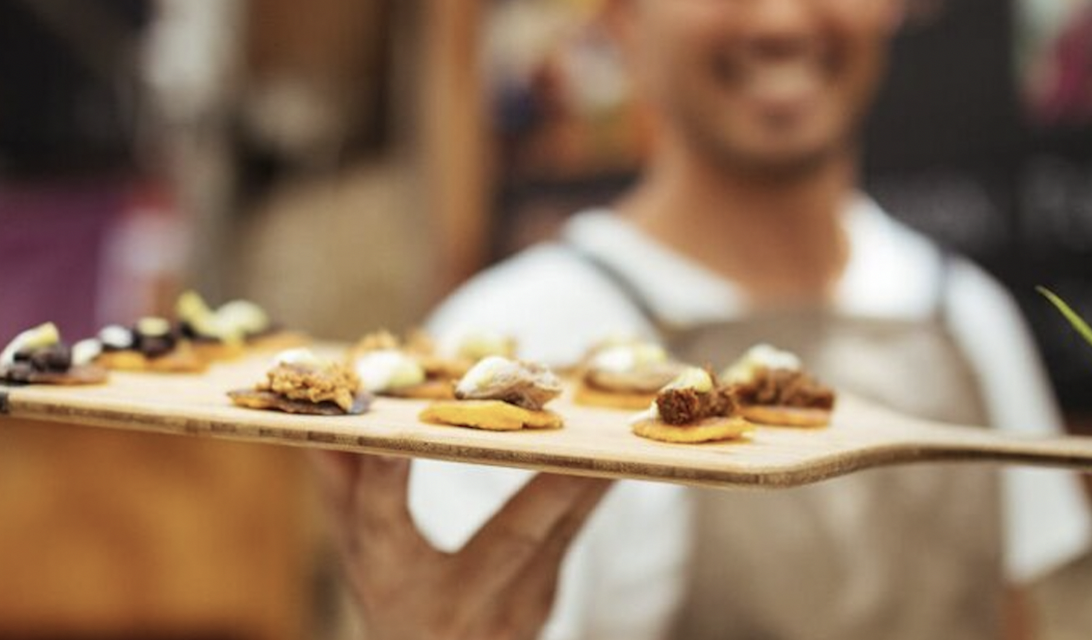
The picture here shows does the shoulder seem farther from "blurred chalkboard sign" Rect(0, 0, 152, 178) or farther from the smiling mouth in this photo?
"blurred chalkboard sign" Rect(0, 0, 152, 178)

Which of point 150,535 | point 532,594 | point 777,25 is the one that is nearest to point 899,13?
point 777,25

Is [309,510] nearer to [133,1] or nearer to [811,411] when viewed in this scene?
[133,1]

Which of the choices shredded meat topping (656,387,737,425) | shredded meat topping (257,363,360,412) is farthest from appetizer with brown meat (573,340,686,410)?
shredded meat topping (257,363,360,412)

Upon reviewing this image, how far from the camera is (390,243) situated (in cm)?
384

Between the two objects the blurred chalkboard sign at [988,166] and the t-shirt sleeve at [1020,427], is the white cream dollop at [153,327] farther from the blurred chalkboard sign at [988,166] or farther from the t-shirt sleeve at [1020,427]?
the blurred chalkboard sign at [988,166]

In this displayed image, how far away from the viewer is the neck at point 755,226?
264 centimetres

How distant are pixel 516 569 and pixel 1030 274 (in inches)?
65.1

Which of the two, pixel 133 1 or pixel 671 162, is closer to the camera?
pixel 671 162

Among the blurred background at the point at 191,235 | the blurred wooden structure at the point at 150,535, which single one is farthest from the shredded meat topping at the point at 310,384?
Answer: the blurred wooden structure at the point at 150,535

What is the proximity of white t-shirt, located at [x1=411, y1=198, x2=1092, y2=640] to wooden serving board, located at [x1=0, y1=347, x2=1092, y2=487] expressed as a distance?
0.68 meters

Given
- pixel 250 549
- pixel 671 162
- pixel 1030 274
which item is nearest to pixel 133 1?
pixel 250 549

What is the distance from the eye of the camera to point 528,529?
1.62m

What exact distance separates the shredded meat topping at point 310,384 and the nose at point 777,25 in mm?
1338

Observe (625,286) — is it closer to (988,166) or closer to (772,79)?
(772,79)
